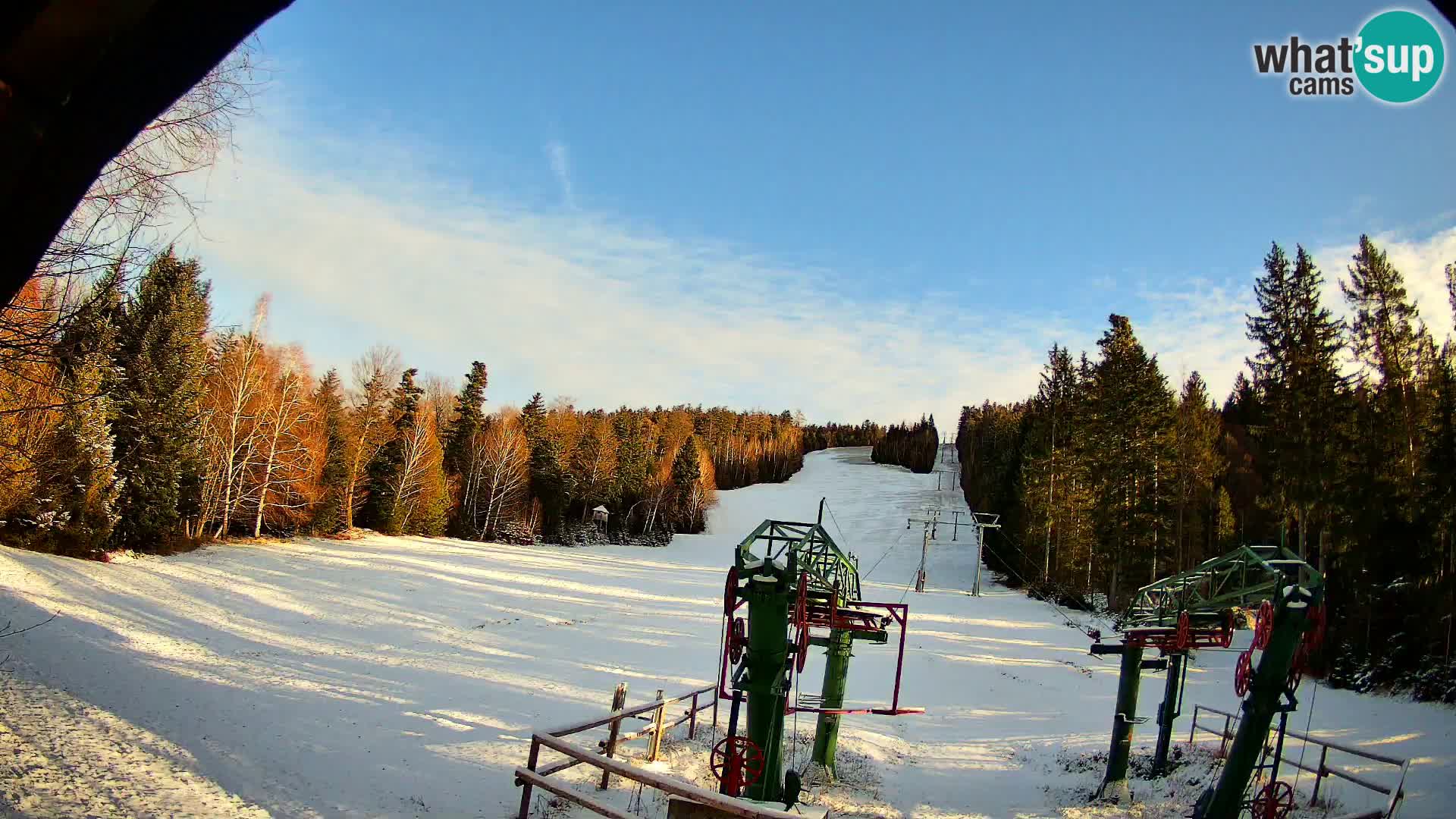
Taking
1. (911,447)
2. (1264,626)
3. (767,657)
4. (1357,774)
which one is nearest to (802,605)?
(767,657)

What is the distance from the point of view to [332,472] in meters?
46.2

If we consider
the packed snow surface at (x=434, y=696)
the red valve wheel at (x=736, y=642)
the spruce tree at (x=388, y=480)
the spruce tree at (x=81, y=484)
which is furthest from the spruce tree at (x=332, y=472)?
the red valve wheel at (x=736, y=642)

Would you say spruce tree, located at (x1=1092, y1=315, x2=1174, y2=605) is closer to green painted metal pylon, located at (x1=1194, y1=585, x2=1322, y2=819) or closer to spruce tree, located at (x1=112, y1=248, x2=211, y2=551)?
green painted metal pylon, located at (x1=1194, y1=585, x2=1322, y2=819)

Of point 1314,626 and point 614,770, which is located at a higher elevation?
point 1314,626

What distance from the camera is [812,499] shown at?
90375 mm

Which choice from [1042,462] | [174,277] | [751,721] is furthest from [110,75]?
[1042,462]

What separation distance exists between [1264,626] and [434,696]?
16.5 m

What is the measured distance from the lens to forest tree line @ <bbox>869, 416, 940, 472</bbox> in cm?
12125

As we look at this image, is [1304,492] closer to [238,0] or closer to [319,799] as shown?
[319,799]

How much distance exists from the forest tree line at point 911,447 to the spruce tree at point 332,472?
3527 inches

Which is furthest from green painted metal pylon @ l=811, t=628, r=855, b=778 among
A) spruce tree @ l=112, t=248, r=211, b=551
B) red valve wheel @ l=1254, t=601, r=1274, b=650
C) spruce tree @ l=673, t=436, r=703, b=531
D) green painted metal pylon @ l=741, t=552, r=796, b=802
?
spruce tree @ l=673, t=436, r=703, b=531

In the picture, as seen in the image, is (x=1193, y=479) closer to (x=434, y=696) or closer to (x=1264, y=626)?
(x=1264, y=626)

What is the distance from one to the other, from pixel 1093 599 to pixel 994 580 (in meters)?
13.2

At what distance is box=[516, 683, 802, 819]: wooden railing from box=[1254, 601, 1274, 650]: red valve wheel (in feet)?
30.2
